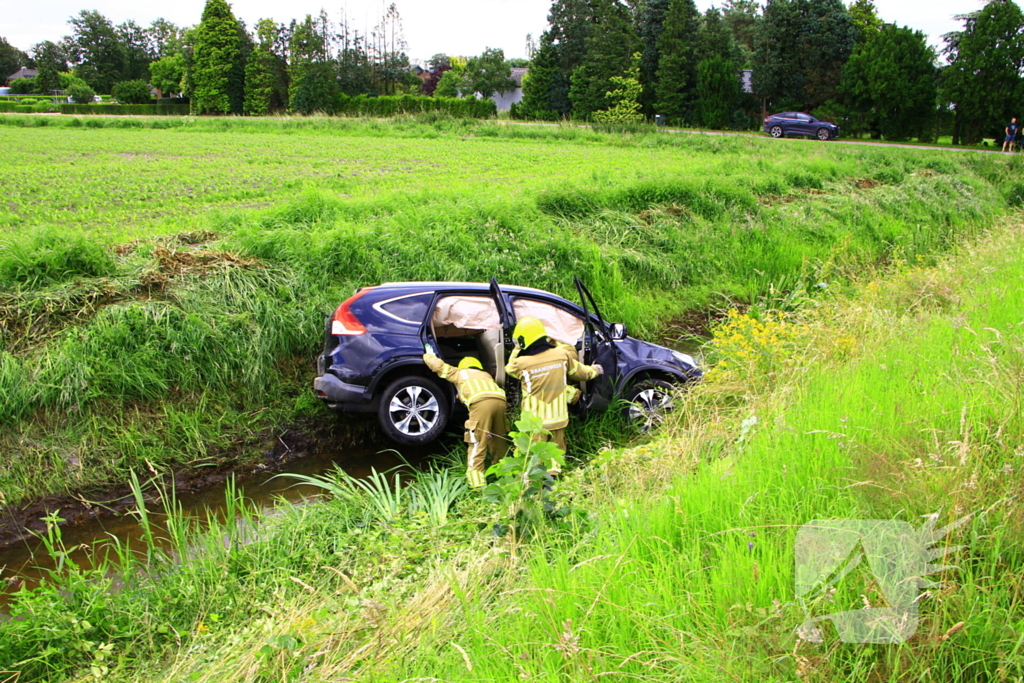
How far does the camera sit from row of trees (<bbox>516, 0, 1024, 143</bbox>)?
119ft

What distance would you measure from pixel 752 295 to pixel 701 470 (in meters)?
9.95

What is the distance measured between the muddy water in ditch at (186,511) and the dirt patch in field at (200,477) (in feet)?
0.28

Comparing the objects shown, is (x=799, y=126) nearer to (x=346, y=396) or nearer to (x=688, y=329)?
(x=688, y=329)

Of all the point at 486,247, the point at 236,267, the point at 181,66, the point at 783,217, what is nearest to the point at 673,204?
the point at 783,217

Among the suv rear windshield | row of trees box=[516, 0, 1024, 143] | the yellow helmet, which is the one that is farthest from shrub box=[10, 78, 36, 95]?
the yellow helmet

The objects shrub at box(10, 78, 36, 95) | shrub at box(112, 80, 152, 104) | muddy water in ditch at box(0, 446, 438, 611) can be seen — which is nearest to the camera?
muddy water in ditch at box(0, 446, 438, 611)

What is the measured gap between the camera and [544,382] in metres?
6.25

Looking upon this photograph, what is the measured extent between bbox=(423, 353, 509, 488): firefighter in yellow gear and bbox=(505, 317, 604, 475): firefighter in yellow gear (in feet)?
0.74

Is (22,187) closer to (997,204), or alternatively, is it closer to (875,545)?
(875,545)

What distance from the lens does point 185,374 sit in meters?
7.78

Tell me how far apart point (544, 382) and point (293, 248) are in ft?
16.4

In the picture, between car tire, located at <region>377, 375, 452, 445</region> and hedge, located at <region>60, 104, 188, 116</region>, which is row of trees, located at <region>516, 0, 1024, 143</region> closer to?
hedge, located at <region>60, 104, 188, 116</region>

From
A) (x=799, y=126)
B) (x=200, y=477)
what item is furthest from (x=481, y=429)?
(x=799, y=126)

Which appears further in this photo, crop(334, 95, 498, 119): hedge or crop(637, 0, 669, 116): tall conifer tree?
crop(637, 0, 669, 116): tall conifer tree
